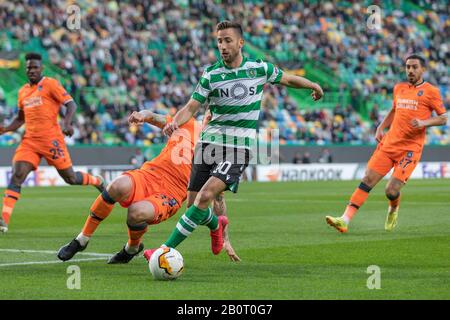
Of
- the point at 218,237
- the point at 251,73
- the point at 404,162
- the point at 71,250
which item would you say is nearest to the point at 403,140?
the point at 404,162

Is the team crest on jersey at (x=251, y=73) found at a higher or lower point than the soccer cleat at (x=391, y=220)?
higher

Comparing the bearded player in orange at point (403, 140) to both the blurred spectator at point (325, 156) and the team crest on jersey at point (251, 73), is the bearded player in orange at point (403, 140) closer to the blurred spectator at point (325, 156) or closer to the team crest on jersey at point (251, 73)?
the team crest on jersey at point (251, 73)

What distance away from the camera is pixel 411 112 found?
13422mm

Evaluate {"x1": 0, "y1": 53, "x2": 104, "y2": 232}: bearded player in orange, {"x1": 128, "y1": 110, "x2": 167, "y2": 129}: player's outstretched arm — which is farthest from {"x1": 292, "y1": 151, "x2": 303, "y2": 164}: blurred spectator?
{"x1": 128, "y1": 110, "x2": 167, "y2": 129}: player's outstretched arm

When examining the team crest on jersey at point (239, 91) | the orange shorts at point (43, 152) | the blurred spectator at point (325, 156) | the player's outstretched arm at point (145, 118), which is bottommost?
the blurred spectator at point (325, 156)

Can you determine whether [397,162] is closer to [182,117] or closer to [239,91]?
[239,91]

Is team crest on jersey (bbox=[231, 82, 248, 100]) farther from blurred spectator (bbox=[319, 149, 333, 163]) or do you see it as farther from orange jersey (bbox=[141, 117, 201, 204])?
blurred spectator (bbox=[319, 149, 333, 163])

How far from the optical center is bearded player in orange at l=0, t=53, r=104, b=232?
13.4m

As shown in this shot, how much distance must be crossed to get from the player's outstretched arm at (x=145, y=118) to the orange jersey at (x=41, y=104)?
4.97m

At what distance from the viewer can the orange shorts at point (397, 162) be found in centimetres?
1333

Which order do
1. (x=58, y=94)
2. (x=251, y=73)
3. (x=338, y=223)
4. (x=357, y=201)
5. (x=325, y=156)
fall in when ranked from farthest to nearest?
1. (x=325, y=156)
2. (x=58, y=94)
3. (x=357, y=201)
4. (x=338, y=223)
5. (x=251, y=73)

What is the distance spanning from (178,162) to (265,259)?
57.7 inches

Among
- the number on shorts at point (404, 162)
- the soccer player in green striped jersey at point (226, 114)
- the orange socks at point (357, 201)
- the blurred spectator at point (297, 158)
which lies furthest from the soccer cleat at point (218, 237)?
the blurred spectator at point (297, 158)
